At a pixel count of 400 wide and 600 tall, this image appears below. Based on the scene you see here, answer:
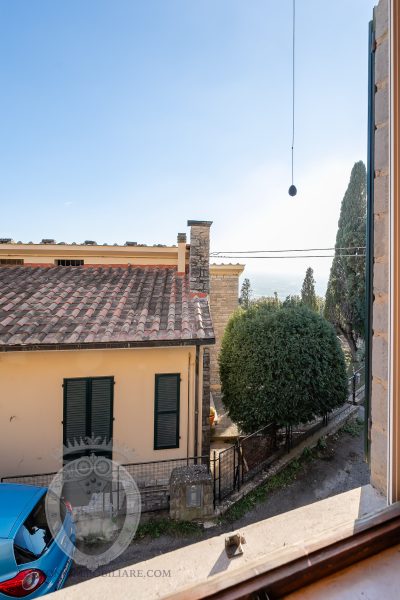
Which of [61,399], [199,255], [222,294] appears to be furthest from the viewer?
[222,294]

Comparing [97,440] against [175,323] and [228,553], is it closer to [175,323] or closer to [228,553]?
[175,323]

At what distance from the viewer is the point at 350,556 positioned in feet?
3.26

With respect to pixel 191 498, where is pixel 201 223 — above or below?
above

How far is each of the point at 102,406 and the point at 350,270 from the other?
1535cm

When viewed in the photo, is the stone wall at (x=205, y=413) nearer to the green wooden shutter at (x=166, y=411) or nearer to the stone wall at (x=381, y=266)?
the green wooden shutter at (x=166, y=411)

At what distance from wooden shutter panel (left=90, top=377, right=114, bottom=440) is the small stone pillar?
5.61 feet

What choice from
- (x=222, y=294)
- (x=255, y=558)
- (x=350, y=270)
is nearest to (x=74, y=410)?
(x=255, y=558)

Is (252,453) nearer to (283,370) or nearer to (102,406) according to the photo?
(283,370)

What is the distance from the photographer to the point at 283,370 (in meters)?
7.28

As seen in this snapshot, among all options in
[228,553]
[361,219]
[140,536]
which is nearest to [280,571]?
[228,553]

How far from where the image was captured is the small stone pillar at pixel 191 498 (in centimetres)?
570

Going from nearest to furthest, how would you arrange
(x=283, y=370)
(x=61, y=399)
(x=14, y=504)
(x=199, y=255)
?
1. (x=14, y=504)
2. (x=61, y=399)
3. (x=283, y=370)
4. (x=199, y=255)

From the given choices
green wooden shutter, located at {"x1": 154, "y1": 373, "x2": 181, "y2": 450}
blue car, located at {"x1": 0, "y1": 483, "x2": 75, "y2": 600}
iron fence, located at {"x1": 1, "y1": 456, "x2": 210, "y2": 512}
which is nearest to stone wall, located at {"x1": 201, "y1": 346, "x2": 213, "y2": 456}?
iron fence, located at {"x1": 1, "y1": 456, "x2": 210, "y2": 512}

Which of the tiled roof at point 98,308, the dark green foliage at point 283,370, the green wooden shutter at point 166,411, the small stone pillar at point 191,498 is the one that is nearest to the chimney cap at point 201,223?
the tiled roof at point 98,308
